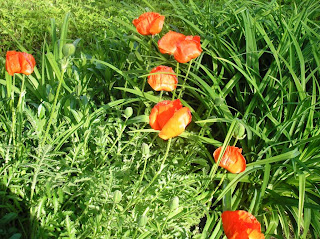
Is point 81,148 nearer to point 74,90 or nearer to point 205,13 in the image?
point 74,90

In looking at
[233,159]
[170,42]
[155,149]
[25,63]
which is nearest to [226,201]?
[233,159]

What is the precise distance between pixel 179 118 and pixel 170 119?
0.03m

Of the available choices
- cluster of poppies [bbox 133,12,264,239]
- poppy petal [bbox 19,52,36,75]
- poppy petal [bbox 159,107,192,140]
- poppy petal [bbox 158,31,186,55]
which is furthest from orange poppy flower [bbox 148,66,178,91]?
poppy petal [bbox 19,52,36,75]

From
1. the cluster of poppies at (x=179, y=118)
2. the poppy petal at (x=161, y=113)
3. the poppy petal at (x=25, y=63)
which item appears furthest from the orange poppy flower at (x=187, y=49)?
the poppy petal at (x=25, y=63)

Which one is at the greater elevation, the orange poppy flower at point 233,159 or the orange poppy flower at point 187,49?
the orange poppy flower at point 187,49

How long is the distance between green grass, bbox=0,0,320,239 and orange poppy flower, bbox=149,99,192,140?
71 mm

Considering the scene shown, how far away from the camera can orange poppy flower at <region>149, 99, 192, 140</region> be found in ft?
3.95

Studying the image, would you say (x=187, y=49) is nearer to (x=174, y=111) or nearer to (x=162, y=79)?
(x=162, y=79)

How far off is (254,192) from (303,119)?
43 centimetres

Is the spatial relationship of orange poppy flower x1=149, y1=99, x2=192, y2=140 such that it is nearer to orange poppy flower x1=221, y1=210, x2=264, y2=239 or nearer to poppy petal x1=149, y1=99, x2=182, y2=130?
poppy petal x1=149, y1=99, x2=182, y2=130

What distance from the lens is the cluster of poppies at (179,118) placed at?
1.20 metres

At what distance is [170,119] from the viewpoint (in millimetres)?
1203

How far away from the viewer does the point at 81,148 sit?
161 cm

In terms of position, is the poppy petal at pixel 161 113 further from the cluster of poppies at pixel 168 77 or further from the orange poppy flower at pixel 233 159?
the orange poppy flower at pixel 233 159
